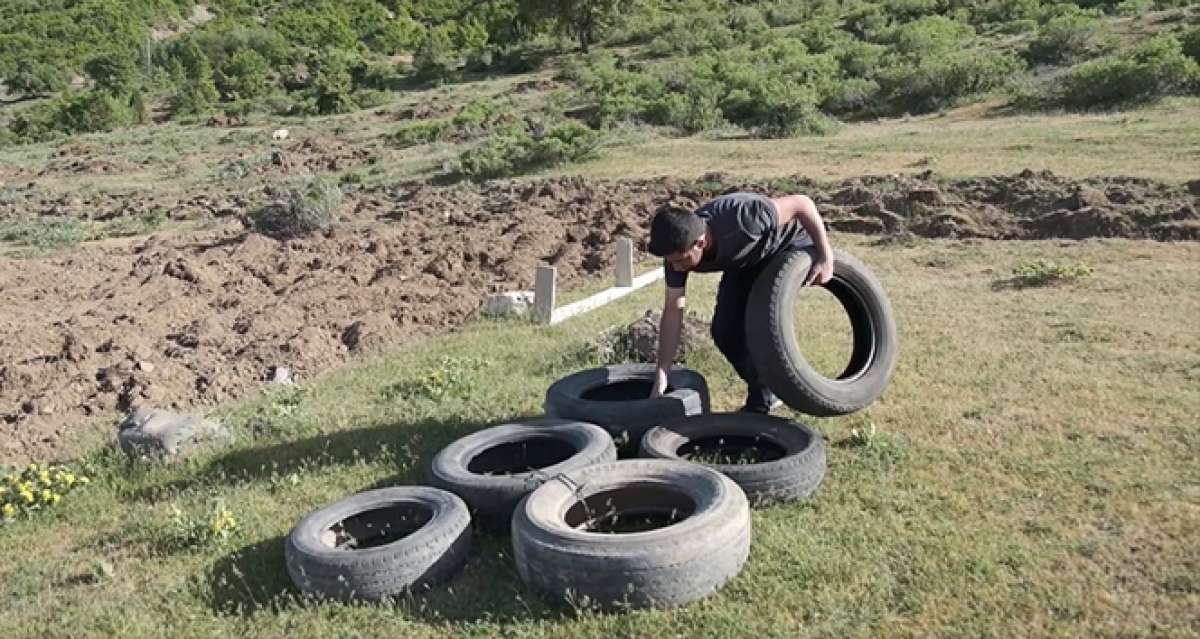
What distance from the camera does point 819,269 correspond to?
6242mm

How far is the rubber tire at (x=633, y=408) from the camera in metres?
6.49

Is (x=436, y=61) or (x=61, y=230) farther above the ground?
(x=436, y=61)

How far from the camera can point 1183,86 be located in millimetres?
20312

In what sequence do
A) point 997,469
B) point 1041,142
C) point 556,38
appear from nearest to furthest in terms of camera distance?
point 997,469 < point 1041,142 < point 556,38

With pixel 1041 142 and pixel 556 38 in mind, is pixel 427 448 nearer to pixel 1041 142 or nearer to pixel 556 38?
pixel 1041 142

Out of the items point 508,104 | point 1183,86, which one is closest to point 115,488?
point 1183,86

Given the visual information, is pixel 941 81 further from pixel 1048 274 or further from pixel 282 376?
pixel 282 376

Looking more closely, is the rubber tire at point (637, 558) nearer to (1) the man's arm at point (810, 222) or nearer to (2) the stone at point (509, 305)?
(1) the man's arm at point (810, 222)

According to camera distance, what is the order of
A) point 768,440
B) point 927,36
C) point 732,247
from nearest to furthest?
1. point 732,247
2. point 768,440
3. point 927,36

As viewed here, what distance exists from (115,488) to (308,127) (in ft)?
93.6

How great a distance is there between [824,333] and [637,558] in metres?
5.05

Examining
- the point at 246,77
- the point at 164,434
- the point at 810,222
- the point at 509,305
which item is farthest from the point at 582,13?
the point at 810,222

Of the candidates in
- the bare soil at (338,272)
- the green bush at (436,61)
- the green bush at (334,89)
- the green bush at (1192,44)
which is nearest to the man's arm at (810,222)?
Result: the bare soil at (338,272)

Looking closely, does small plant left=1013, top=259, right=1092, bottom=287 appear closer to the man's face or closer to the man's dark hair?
the man's face
